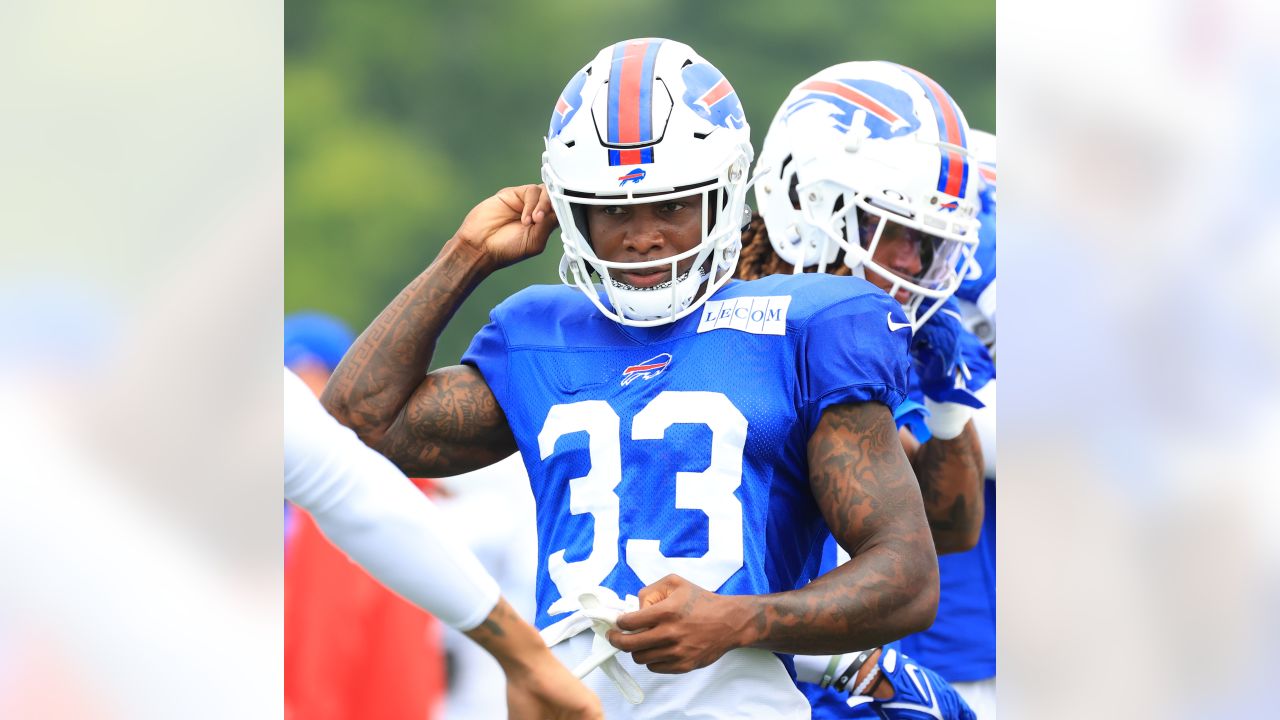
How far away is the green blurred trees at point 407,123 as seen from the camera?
7566 millimetres

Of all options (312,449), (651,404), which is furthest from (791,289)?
(312,449)

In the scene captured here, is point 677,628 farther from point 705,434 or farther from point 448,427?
point 448,427

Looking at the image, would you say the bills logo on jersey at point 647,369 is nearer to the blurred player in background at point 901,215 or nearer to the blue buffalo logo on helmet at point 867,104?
the blurred player in background at point 901,215

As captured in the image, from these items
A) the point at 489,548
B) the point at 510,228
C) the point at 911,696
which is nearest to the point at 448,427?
the point at 510,228

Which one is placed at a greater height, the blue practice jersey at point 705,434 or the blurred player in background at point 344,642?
the blue practice jersey at point 705,434

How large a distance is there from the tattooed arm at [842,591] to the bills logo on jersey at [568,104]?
0.61 m

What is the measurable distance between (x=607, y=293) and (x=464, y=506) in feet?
6.69

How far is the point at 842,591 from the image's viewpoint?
2.38 metres

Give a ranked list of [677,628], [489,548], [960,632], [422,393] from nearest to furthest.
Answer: [677,628] → [422,393] → [960,632] → [489,548]

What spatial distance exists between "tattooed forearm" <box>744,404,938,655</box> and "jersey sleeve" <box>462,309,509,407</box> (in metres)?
0.53

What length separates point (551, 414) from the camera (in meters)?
2.62

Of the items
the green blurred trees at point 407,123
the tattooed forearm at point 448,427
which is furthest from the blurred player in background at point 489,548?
the green blurred trees at point 407,123

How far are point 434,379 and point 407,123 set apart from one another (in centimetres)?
577
